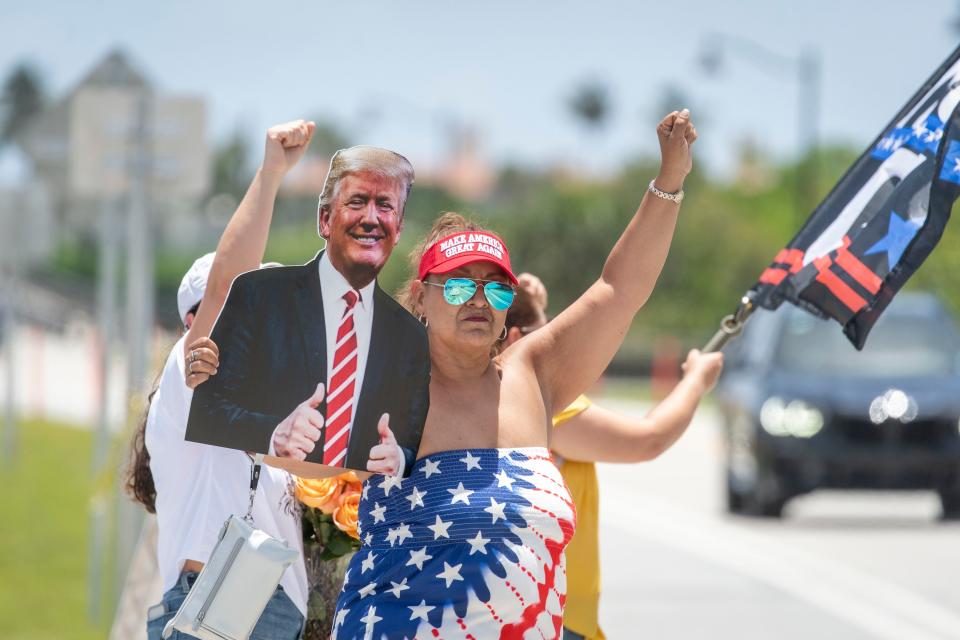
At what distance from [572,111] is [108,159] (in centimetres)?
15931

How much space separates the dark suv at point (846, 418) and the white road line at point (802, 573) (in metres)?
0.68

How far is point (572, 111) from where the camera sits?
167625 mm

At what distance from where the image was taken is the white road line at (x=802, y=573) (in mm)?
10609

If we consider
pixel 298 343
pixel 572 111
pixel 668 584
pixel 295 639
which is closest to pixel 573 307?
pixel 298 343

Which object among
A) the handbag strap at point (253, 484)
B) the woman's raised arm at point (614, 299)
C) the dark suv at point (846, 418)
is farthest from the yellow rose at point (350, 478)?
the dark suv at point (846, 418)

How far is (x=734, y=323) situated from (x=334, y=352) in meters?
1.93

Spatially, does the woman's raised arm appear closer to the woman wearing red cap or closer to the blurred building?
the woman wearing red cap

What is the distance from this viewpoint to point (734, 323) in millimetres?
5637

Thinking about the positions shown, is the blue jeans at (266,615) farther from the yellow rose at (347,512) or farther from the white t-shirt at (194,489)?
the yellow rose at (347,512)

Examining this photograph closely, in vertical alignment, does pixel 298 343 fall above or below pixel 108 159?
below

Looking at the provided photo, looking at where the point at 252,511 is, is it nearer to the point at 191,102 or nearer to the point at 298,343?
the point at 298,343

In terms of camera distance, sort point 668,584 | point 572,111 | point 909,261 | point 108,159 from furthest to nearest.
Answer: point 572,111, point 668,584, point 108,159, point 909,261

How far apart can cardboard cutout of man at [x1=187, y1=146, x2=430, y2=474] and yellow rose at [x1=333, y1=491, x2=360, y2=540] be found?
432 mm

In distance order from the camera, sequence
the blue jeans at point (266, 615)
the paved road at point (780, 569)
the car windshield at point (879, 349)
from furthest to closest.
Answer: the car windshield at point (879, 349), the paved road at point (780, 569), the blue jeans at point (266, 615)
